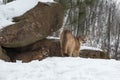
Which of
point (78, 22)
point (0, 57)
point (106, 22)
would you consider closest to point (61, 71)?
point (0, 57)

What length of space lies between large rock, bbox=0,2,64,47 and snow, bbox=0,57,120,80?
319cm

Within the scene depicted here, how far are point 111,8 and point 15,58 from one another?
3894 centimetres

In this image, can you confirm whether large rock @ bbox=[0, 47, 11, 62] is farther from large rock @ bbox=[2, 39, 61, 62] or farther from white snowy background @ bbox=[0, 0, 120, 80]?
white snowy background @ bbox=[0, 0, 120, 80]

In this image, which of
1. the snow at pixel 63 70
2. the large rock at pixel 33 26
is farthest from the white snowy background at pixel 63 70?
the large rock at pixel 33 26

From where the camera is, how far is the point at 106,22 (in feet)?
166

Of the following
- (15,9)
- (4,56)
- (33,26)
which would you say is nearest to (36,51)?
(33,26)

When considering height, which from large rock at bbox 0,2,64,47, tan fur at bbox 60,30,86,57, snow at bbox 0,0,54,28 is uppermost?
snow at bbox 0,0,54,28

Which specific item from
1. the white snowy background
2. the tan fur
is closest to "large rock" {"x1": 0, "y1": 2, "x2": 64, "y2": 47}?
the tan fur

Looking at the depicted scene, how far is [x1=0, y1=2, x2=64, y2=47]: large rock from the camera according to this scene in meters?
12.9

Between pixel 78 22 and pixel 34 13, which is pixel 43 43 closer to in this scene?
pixel 34 13

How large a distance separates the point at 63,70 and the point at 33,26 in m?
4.81

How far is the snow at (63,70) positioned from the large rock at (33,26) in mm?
3189

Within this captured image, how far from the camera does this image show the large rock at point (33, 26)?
42.3 feet

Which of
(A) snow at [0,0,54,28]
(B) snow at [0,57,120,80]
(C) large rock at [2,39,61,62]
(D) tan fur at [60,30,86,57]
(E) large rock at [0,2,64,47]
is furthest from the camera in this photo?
(A) snow at [0,0,54,28]
